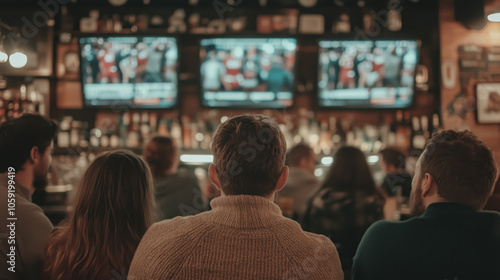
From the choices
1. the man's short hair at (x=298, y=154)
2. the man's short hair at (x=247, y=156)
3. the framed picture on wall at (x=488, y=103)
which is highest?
the framed picture on wall at (x=488, y=103)

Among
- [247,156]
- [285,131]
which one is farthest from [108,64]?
[247,156]

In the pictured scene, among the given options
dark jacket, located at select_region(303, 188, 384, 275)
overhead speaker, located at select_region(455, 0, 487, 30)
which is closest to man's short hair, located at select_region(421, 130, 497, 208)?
dark jacket, located at select_region(303, 188, 384, 275)

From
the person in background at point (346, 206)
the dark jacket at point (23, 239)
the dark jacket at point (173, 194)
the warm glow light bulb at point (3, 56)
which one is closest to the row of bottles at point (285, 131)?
the warm glow light bulb at point (3, 56)

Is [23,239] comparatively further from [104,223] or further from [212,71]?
[212,71]

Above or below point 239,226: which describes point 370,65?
above

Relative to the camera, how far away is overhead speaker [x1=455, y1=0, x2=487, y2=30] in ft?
15.4

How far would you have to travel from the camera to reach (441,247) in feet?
4.39

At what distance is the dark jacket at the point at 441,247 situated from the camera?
4.33 feet

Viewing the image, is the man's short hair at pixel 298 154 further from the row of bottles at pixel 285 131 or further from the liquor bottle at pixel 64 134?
the liquor bottle at pixel 64 134

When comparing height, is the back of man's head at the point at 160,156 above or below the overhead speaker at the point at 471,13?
below

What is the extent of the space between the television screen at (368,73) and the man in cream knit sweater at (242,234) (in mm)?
3432

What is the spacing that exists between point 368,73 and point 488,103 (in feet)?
5.30

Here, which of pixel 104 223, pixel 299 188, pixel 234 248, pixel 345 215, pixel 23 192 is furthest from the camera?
pixel 299 188

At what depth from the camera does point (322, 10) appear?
5.06m
